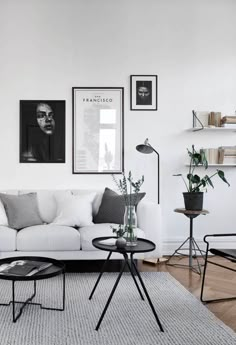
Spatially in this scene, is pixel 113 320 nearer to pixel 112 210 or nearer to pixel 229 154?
pixel 112 210

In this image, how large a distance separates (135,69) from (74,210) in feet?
6.59

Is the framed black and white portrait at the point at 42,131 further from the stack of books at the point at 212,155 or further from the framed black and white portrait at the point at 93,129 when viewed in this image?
the stack of books at the point at 212,155

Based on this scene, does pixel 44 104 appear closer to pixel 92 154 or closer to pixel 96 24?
pixel 92 154

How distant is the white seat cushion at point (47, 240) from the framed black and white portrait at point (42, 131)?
4.13 ft

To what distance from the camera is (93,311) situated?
105 inches

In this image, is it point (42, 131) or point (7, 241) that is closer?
point (7, 241)

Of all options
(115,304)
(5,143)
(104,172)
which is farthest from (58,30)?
(115,304)

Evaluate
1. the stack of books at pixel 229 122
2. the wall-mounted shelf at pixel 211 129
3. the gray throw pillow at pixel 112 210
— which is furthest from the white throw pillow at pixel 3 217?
the stack of books at pixel 229 122

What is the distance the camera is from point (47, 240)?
3529 mm

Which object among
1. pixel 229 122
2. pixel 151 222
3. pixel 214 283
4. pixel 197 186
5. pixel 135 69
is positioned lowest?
pixel 214 283

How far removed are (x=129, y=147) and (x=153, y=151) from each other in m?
0.31

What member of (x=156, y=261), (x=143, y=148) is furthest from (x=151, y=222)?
(x=143, y=148)

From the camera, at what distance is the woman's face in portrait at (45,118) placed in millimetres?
4566

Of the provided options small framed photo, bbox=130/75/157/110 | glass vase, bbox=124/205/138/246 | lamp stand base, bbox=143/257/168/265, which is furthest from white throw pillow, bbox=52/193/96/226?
small framed photo, bbox=130/75/157/110
